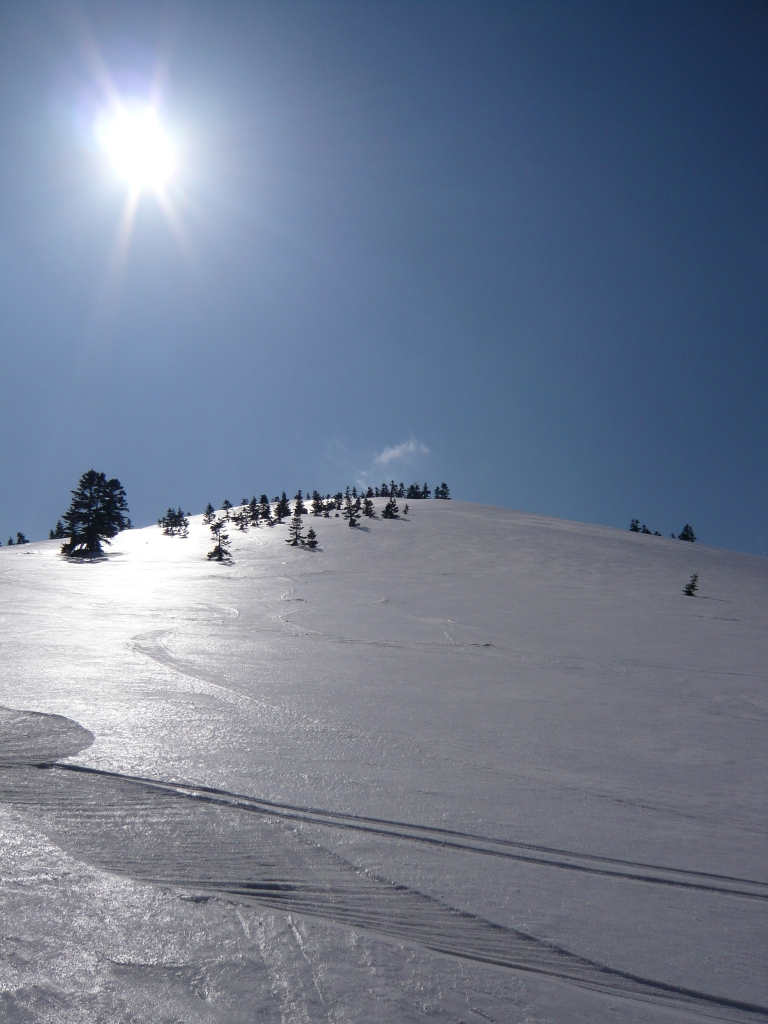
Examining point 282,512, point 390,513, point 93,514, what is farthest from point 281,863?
point 282,512

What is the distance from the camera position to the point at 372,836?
3154 mm

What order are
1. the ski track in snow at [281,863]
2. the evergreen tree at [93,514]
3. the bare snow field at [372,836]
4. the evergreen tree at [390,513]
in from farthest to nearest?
1. the evergreen tree at [390,513]
2. the evergreen tree at [93,514]
3. the ski track in snow at [281,863]
4. the bare snow field at [372,836]

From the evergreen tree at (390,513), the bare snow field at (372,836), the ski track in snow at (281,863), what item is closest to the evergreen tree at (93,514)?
the evergreen tree at (390,513)

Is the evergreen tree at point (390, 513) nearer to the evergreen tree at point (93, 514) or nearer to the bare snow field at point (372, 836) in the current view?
the evergreen tree at point (93, 514)

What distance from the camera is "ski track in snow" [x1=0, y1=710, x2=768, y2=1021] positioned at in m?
2.31

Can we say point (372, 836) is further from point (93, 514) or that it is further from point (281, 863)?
point (93, 514)

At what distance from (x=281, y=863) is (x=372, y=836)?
56 centimetres

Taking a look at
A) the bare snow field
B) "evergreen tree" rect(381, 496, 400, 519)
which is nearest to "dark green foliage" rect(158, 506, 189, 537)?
"evergreen tree" rect(381, 496, 400, 519)

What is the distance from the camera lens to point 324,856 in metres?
2.96

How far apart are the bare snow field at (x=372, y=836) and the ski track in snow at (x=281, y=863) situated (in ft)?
0.05

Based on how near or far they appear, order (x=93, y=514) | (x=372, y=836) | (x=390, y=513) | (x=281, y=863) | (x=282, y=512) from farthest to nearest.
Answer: (x=282, y=512) → (x=390, y=513) → (x=93, y=514) → (x=372, y=836) → (x=281, y=863)

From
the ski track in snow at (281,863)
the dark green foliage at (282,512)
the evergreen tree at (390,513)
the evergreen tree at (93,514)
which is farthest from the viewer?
the dark green foliage at (282,512)

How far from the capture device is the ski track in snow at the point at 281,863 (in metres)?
2.31

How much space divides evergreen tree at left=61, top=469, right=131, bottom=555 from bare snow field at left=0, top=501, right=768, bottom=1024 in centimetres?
2844
